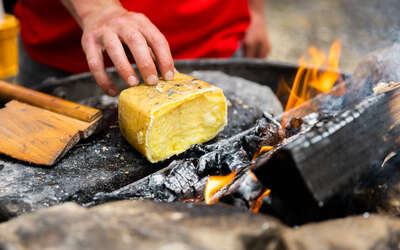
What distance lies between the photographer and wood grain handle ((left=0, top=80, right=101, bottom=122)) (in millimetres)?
1709

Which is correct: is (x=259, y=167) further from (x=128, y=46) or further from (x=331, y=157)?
(x=128, y=46)

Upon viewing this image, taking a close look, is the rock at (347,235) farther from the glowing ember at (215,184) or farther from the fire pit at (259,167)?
the glowing ember at (215,184)

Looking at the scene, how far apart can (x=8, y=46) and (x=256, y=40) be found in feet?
7.97

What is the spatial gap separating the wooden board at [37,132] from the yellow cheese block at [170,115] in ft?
0.75

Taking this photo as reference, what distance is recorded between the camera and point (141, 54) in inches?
63.8

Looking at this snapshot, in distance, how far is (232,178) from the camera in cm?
139

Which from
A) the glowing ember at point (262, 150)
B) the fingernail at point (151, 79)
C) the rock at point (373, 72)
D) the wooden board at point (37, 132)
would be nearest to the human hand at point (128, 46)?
the fingernail at point (151, 79)

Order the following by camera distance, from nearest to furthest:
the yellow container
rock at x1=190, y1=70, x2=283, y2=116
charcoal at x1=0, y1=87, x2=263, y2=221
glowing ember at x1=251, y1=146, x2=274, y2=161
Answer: charcoal at x1=0, y1=87, x2=263, y2=221 → glowing ember at x1=251, y1=146, x2=274, y2=161 → rock at x1=190, y1=70, x2=283, y2=116 → the yellow container

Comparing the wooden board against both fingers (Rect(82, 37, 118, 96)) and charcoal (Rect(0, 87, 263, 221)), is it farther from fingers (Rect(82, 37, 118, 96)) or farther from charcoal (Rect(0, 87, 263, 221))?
fingers (Rect(82, 37, 118, 96))

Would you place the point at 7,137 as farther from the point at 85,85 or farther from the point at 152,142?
the point at 85,85

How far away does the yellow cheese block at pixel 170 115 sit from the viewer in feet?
5.08

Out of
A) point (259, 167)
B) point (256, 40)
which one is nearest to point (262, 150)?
point (259, 167)

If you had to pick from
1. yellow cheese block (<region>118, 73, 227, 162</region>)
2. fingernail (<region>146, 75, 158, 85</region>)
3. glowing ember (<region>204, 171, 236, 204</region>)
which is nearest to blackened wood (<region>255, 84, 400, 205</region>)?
glowing ember (<region>204, 171, 236, 204</region>)

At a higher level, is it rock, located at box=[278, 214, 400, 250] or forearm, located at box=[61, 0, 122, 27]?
forearm, located at box=[61, 0, 122, 27]
